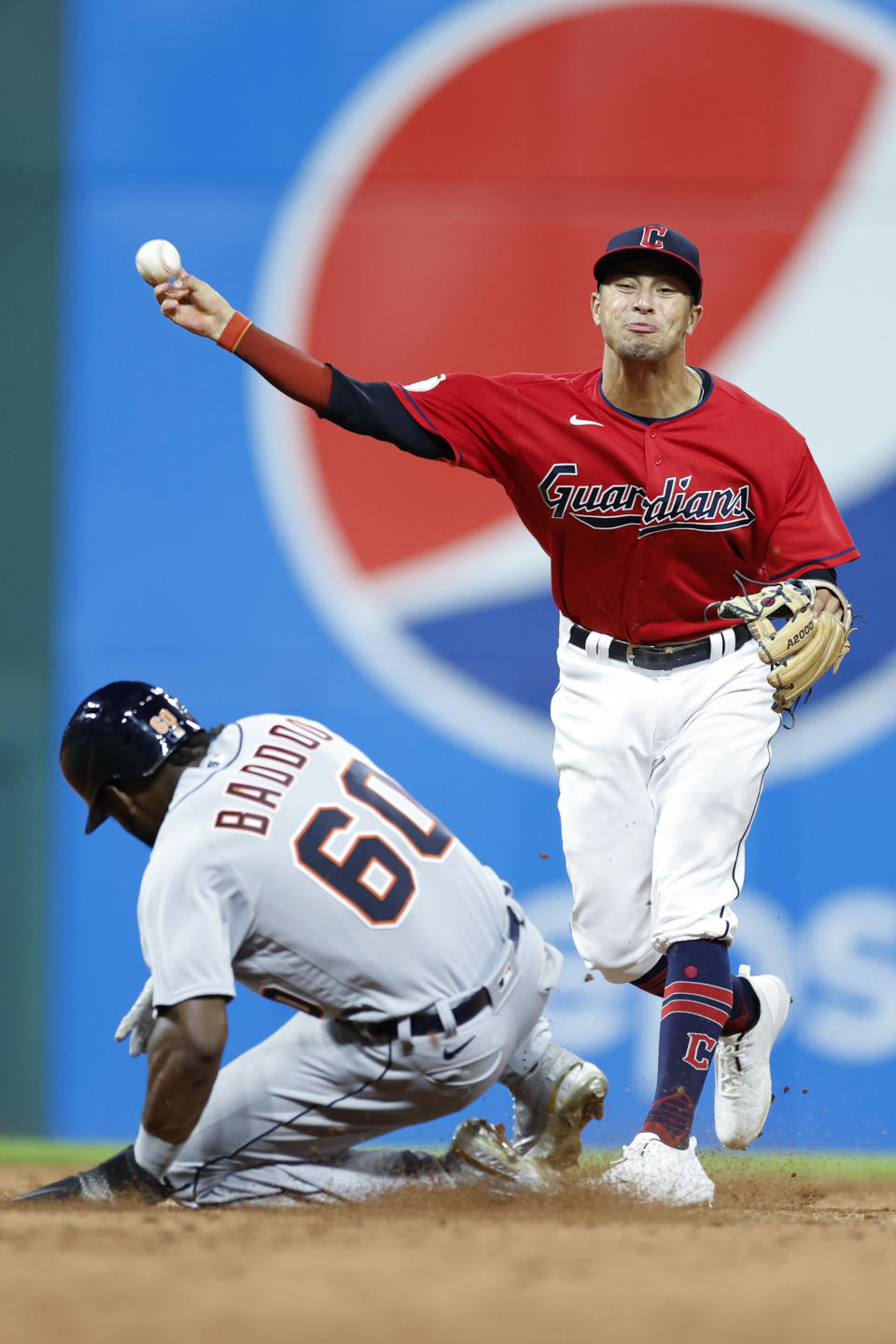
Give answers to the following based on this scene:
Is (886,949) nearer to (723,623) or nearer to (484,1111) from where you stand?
(484,1111)

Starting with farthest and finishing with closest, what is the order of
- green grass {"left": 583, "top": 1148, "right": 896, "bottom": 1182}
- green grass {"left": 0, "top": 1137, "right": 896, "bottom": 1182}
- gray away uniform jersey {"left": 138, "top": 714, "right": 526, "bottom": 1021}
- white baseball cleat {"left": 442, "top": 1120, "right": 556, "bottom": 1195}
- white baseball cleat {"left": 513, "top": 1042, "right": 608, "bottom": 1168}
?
green grass {"left": 0, "top": 1137, "right": 896, "bottom": 1182}, green grass {"left": 583, "top": 1148, "right": 896, "bottom": 1182}, white baseball cleat {"left": 513, "top": 1042, "right": 608, "bottom": 1168}, white baseball cleat {"left": 442, "top": 1120, "right": 556, "bottom": 1195}, gray away uniform jersey {"left": 138, "top": 714, "right": 526, "bottom": 1021}

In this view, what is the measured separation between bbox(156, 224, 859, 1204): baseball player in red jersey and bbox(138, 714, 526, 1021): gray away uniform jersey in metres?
0.56

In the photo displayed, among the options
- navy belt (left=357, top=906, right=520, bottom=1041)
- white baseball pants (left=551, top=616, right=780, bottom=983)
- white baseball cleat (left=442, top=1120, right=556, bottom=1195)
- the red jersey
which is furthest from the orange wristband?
white baseball cleat (left=442, top=1120, right=556, bottom=1195)

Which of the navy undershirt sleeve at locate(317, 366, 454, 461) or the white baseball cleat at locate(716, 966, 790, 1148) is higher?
the navy undershirt sleeve at locate(317, 366, 454, 461)

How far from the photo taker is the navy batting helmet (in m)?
3.09

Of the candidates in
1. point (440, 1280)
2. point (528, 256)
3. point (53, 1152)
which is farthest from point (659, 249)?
point (53, 1152)

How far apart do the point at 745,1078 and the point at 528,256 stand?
3098 mm

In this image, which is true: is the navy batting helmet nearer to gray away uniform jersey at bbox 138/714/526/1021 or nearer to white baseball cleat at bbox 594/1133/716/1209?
gray away uniform jersey at bbox 138/714/526/1021

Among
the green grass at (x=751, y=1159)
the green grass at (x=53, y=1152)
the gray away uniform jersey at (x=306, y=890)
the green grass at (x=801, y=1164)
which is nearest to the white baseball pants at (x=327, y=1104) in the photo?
the gray away uniform jersey at (x=306, y=890)

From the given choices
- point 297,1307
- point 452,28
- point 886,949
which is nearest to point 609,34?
point 452,28

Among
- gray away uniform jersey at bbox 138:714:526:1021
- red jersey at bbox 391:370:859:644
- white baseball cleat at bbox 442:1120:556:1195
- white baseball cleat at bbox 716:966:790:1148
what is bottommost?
white baseball cleat at bbox 442:1120:556:1195

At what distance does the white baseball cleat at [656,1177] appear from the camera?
3.09 meters

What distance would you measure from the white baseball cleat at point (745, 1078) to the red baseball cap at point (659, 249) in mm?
1576

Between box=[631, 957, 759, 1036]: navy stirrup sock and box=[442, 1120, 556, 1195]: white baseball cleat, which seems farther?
box=[631, 957, 759, 1036]: navy stirrup sock
